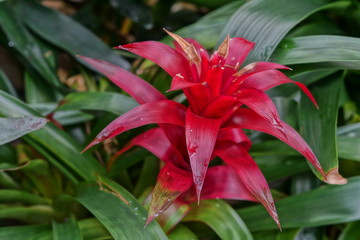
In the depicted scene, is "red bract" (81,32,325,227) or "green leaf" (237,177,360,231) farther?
"green leaf" (237,177,360,231)

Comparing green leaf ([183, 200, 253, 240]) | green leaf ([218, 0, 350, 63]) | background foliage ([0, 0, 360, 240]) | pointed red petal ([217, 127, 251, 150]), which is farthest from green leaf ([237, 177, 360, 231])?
green leaf ([218, 0, 350, 63])

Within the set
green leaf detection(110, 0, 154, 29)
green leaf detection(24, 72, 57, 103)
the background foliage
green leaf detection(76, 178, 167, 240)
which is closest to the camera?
green leaf detection(76, 178, 167, 240)

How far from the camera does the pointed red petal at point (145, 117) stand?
2.56 feet

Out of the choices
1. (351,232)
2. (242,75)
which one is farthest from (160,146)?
(351,232)

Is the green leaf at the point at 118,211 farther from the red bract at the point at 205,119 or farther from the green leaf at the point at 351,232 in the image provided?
the green leaf at the point at 351,232

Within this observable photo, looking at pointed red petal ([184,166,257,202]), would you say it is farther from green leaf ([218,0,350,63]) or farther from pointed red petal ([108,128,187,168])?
green leaf ([218,0,350,63])

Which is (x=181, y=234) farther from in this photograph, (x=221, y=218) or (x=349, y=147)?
(x=349, y=147)

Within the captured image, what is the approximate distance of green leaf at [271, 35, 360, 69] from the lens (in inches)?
36.7

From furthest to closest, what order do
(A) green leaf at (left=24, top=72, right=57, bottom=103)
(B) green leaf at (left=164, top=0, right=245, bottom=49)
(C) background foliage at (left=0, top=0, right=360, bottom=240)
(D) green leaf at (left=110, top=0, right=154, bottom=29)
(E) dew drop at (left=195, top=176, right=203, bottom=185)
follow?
(D) green leaf at (left=110, top=0, right=154, bottom=29) < (A) green leaf at (left=24, top=72, right=57, bottom=103) < (B) green leaf at (left=164, top=0, right=245, bottom=49) < (C) background foliage at (left=0, top=0, right=360, bottom=240) < (E) dew drop at (left=195, top=176, right=203, bottom=185)

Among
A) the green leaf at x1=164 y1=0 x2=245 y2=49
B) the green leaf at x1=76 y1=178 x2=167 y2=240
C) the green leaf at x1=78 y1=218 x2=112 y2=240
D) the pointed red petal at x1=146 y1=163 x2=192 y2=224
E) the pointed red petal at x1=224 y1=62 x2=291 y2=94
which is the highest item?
the green leaf at x1=164 y1=0 x2=245 y2=49

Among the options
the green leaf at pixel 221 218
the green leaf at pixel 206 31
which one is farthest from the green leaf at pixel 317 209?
the green leaf at pixel 206 31

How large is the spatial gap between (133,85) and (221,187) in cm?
28

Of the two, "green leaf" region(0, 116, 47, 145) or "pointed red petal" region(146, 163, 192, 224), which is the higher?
"green leaf" region(0, 116, 47, 145)

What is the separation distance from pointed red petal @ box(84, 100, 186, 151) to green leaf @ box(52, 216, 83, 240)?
0.68 ft
